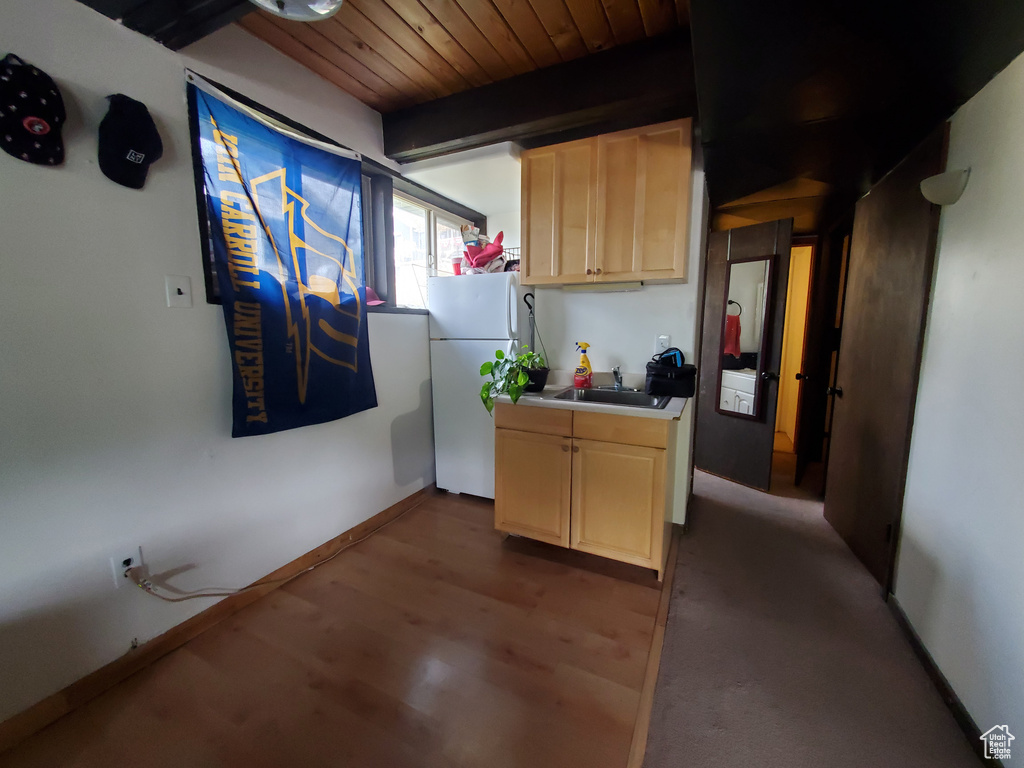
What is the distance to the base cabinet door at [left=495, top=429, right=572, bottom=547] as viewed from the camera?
1.95 meters

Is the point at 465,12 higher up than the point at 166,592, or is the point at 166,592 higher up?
the point at 465,12

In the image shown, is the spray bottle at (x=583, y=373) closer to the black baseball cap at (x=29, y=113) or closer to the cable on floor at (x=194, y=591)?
the cable on floor at (x=194, y=591)

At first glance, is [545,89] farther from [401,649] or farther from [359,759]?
[359,759]

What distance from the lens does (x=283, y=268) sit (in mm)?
1694

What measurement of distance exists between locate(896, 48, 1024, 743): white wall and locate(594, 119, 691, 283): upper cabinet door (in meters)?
0.94

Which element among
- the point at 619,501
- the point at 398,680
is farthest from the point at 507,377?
the point at 398,680

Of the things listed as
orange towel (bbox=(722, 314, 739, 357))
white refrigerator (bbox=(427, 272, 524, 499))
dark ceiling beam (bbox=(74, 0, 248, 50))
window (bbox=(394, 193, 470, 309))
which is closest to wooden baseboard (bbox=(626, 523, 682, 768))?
white refrigerator (bbox=(427, 272, 524, 499))

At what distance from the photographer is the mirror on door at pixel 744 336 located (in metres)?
2.70

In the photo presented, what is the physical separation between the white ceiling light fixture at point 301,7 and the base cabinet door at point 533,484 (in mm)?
1750

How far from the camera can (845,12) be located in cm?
95

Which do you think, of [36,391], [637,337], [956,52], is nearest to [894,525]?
[637,337]

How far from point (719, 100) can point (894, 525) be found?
190 cm

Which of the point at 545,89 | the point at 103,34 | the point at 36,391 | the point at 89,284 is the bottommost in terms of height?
the point at 36,391

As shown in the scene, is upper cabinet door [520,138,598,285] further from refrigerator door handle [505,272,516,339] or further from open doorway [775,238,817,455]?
open doorway [775,238,817,455]
